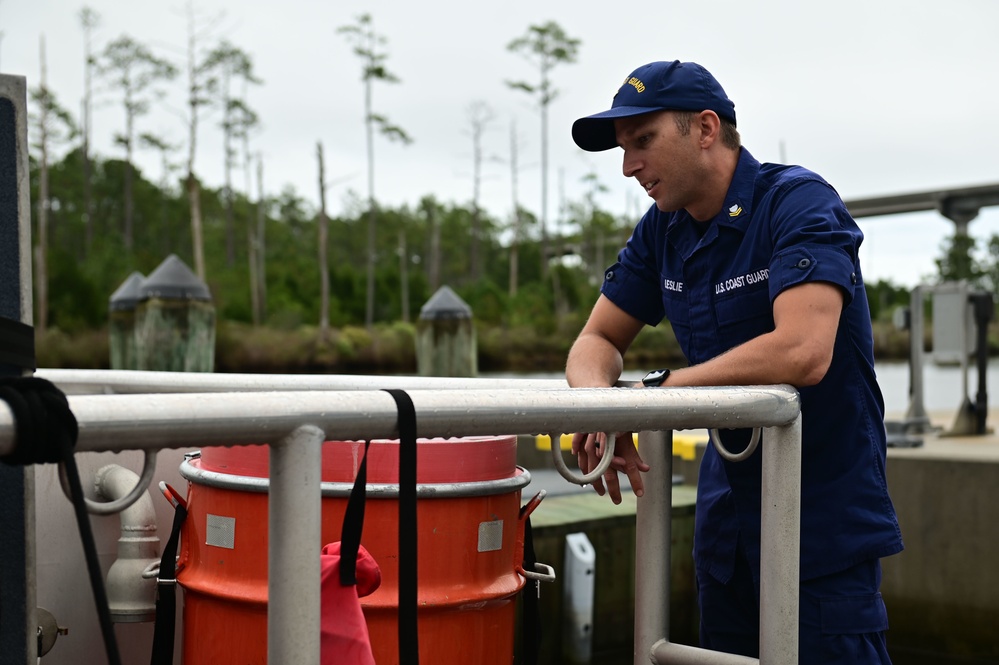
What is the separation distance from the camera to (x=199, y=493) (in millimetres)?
1869

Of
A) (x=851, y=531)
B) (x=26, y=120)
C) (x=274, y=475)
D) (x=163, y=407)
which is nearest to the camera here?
(x=163, y=407)

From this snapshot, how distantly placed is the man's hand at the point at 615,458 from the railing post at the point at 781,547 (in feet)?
0.74

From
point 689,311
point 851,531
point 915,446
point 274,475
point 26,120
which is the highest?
point 26,120

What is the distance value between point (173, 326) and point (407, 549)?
10.4 metres

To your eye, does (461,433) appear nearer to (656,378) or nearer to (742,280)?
(656,378)

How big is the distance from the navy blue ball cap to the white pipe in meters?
1.14

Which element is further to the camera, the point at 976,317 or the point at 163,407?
the point at 976,317

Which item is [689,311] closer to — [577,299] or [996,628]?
[996,628]

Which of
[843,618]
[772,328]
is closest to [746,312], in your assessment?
[772,328]

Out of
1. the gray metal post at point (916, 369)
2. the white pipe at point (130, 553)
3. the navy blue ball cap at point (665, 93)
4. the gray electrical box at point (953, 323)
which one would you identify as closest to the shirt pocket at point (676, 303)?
the navy blue ball cap at point (665, 93)

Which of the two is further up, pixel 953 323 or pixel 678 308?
pixel 678 308

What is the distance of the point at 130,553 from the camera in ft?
6.92

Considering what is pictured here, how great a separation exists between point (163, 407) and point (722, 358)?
101cm

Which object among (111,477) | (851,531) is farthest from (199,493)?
(851,531)
